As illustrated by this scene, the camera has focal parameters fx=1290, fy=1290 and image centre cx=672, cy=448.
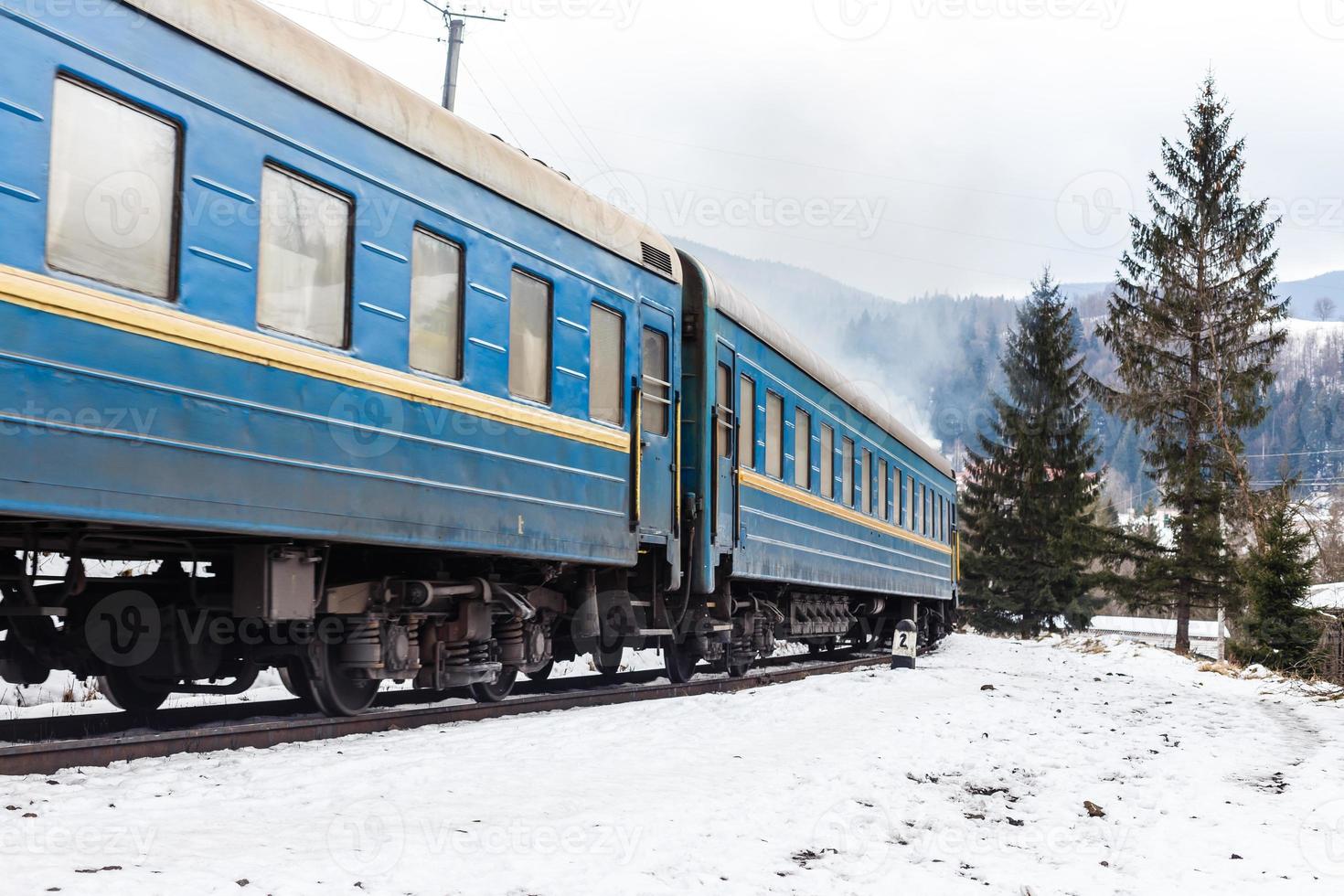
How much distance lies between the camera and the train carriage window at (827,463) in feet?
51.2

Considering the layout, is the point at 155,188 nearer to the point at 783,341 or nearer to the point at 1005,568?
the point at 783,341

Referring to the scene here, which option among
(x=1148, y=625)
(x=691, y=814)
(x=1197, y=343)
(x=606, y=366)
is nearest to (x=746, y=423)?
(x=606, y=366)

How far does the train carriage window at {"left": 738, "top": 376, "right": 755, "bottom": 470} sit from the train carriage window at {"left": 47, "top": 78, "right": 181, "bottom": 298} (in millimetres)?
7160

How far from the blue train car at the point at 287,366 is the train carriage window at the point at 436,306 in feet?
0.06

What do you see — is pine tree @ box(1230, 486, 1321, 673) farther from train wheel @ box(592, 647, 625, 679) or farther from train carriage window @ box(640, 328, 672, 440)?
train carriage window @ box(640, 328, 672, 440)

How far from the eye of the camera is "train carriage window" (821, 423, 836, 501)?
1561 cm

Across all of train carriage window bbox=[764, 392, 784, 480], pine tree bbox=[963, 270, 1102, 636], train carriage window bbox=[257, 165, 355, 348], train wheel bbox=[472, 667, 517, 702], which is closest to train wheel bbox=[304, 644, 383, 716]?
train wheel bbox=[472, 667, 517, 702]

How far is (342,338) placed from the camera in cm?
669

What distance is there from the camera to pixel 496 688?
9.42 m

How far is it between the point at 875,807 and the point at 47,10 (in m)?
4.78

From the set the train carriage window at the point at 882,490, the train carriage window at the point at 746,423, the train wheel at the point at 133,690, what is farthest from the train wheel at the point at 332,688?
the train carriage window at the point at 882,490

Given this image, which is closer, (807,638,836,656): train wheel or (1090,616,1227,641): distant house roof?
(807,638,836,656): train wheel

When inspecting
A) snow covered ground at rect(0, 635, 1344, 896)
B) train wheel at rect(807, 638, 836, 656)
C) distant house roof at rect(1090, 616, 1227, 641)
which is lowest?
distant house roof at rect(1090, 616, 1227, 641)

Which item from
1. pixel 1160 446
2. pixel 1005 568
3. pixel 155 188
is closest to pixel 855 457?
pixel 155 188
